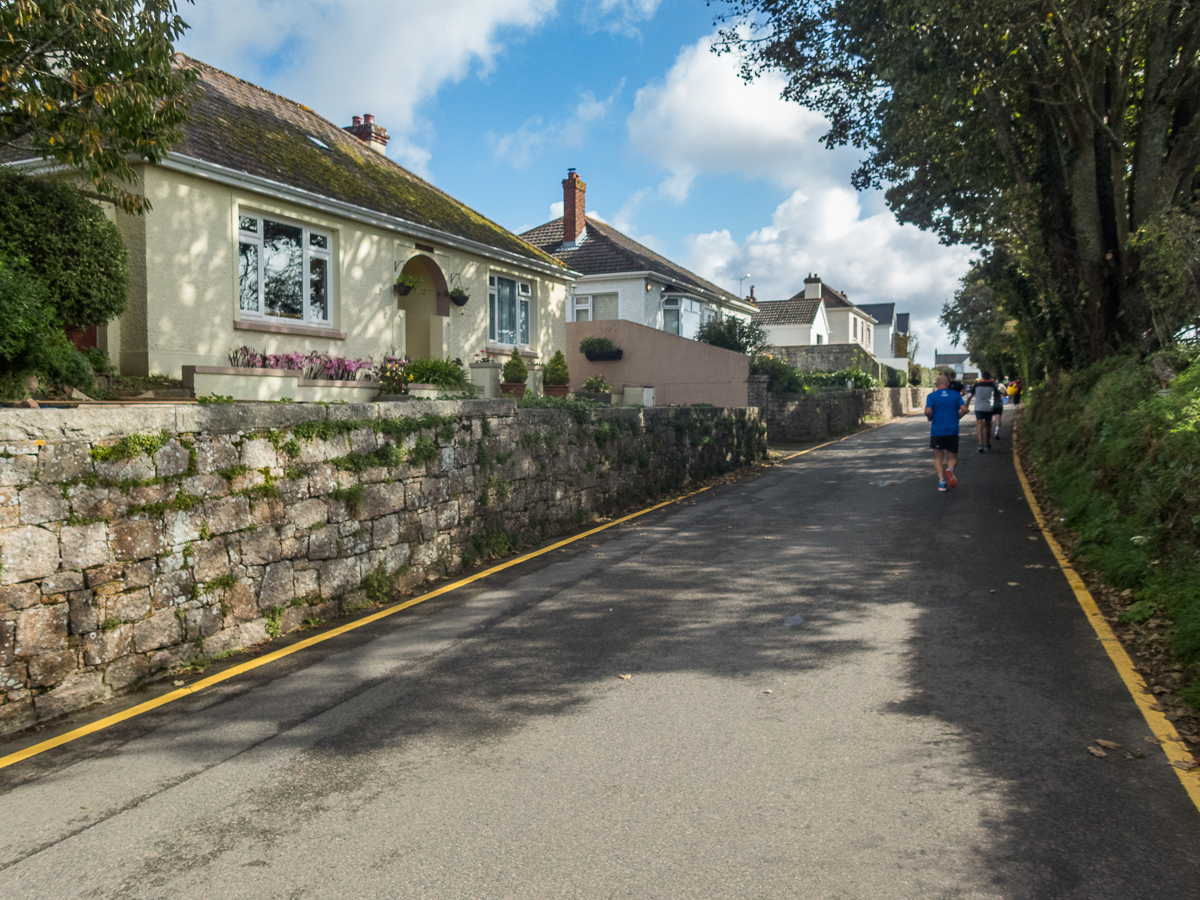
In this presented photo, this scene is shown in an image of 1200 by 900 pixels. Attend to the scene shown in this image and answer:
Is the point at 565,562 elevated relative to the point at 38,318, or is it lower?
lower

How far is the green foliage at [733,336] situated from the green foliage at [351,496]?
78.2 ft

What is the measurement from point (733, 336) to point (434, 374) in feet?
53.2

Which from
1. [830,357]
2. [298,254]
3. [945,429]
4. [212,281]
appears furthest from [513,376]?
[830,357]

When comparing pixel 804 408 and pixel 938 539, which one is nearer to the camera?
pixel 938 539

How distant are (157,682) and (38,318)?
435 cm

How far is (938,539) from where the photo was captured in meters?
10.3

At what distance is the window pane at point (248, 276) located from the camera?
13.9 metres

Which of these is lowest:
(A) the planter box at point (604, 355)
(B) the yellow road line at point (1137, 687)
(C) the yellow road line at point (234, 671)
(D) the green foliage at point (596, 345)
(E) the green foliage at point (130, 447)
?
(C) the yellow road line at point (234, 671)

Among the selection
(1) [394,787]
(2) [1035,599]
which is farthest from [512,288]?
(1) [394,787]

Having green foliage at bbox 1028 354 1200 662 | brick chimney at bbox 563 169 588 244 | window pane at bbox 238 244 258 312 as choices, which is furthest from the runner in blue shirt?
brick chimney at bbox 563 169 588 244

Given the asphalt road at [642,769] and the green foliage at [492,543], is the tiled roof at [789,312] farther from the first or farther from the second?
the asphalt road at [642,769]

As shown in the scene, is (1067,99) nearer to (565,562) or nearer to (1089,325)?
(1089,325)

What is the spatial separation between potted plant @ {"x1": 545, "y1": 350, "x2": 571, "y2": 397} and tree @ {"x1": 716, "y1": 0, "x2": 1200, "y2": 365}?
26.7 feet

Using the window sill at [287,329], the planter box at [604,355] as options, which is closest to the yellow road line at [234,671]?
the window sill at [287,329]
